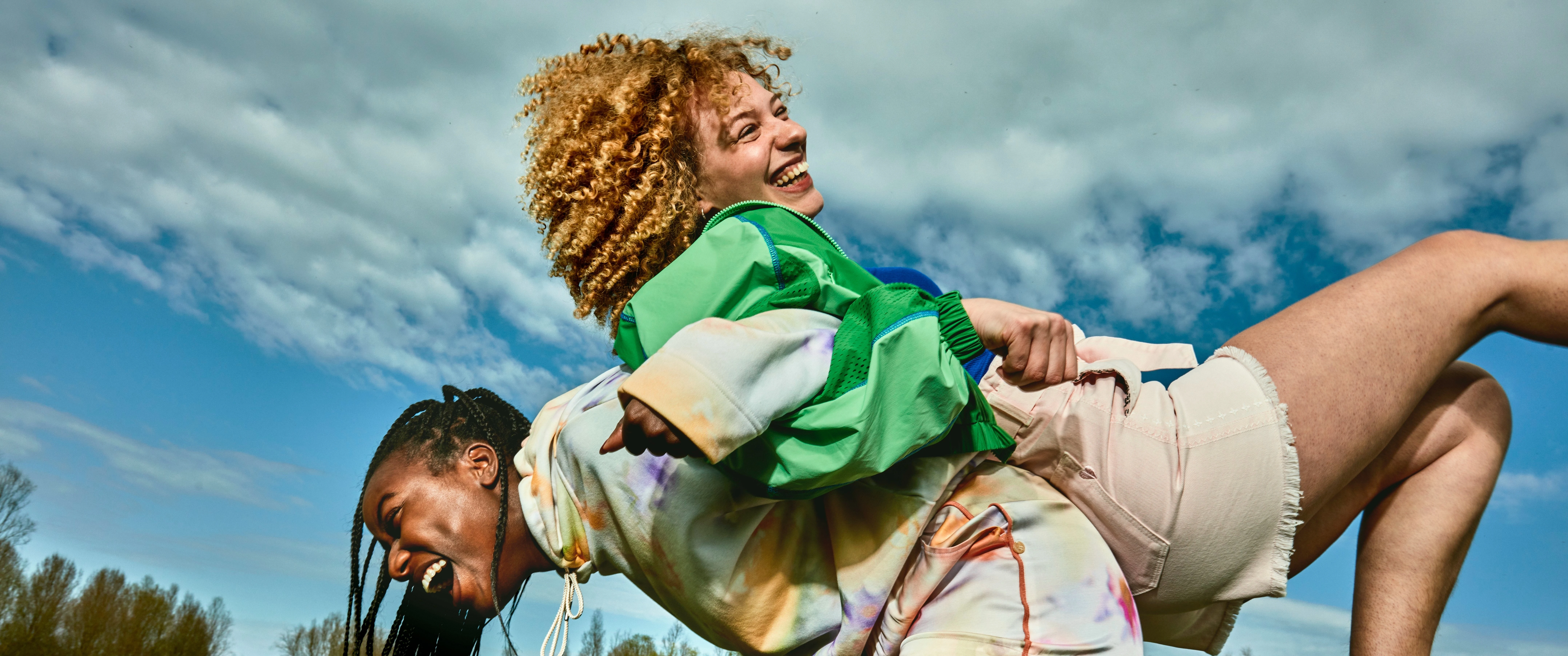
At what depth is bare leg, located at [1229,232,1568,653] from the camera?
1.48 m

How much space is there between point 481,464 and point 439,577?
0.89 feet

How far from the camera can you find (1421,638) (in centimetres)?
164

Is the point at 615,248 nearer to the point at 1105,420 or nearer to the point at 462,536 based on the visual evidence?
the point at 462,536

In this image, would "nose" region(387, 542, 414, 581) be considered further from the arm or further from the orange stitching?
the orange stitching

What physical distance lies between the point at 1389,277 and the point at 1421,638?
76 cm

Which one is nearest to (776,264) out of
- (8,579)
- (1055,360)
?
(1055,360)

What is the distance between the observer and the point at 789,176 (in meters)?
2.16

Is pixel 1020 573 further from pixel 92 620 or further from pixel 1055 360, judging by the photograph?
pixel 92 620

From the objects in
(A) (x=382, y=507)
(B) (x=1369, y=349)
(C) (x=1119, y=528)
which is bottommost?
(C) (x=1119, y=528)

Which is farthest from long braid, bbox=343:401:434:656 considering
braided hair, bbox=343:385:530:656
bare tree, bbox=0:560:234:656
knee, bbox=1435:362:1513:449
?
bare tree, bbox=0:560:234:656

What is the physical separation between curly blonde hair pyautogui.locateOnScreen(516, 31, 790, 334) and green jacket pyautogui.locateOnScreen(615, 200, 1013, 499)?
0.52m

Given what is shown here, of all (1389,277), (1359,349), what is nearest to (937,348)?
(1359,349)

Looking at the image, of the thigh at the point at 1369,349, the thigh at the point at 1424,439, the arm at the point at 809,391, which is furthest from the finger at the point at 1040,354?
the thigh at the point at 1424,439

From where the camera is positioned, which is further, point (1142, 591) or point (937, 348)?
point (1142, 591)
